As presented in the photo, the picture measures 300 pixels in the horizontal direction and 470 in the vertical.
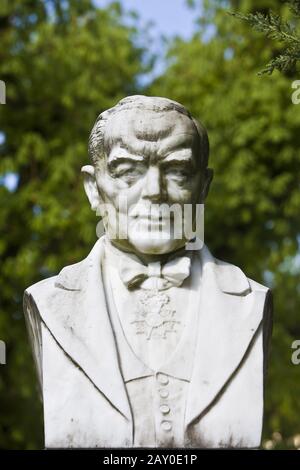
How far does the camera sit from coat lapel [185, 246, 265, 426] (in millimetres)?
6641

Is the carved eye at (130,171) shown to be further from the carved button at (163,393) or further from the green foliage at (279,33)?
the carved button at (163,393)

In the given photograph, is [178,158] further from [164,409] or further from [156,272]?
[164,409]

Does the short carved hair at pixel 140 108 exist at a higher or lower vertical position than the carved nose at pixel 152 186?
higher

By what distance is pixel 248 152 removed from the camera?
1903 centimetres

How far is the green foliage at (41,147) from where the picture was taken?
58.5 ft

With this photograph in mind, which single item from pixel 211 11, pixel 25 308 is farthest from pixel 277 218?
pixel 25 308

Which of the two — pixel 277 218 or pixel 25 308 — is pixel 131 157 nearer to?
pixel 25 308

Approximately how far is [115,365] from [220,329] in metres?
0.63

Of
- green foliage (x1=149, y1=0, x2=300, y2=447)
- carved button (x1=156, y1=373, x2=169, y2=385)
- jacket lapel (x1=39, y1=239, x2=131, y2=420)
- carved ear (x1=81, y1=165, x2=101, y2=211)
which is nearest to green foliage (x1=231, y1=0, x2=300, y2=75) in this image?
carved ear (x1=81, y1=165, x2=101, y2=211)

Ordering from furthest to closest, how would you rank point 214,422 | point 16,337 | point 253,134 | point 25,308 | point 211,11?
point 211,11, point 253,134, point 16,337, point 25,308, point 214,422

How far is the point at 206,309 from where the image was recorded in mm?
6871

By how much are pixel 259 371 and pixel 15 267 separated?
1138 cm

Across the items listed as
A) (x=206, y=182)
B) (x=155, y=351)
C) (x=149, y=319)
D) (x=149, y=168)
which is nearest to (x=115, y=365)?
(x=155, y=351)

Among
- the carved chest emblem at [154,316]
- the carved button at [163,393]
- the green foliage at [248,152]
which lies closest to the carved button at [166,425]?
the carved button at [163,393]
